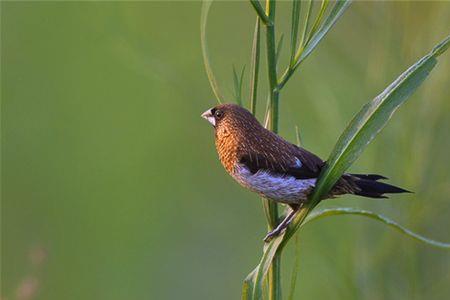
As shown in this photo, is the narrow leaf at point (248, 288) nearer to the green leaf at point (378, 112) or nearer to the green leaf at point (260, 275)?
the green leaf at point (260, 275)

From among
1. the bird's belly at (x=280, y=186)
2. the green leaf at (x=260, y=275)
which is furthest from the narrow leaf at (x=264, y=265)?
the bird's belly at (x=280, y=186)

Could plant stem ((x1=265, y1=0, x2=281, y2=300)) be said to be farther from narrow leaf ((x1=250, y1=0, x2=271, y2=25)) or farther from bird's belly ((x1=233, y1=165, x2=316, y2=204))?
bird's belly ((x1=233, y1=165, x2=316, y2=204))

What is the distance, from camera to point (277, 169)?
239cm

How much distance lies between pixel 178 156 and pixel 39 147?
3.16ft

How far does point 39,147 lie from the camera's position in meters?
5.46

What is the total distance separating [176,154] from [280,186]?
3061mm

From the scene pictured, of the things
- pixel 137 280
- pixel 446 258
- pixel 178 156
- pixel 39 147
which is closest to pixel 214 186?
pixel 178 156

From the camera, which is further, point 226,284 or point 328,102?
point 226,284

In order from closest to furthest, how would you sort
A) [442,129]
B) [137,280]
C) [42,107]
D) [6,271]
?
[442,129]
[6,271]
[137,280]
[42,107]

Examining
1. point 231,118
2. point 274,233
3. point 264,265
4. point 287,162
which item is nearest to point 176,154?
point 231,118

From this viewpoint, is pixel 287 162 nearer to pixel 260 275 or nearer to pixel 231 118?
pixel 231 118

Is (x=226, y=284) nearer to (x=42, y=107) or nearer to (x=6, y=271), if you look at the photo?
(x=6, y=271)

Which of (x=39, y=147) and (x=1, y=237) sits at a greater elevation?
(x=39, y=147)

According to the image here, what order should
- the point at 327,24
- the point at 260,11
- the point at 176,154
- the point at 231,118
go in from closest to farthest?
the point at 260,11, the point at 327,24, the point at 231,118, the point at 176,154
